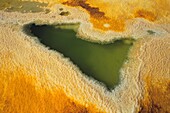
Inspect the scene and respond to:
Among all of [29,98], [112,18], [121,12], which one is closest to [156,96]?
[29,98]

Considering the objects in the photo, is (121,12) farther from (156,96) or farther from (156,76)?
(156,96)

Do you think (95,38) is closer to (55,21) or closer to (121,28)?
(121,28)

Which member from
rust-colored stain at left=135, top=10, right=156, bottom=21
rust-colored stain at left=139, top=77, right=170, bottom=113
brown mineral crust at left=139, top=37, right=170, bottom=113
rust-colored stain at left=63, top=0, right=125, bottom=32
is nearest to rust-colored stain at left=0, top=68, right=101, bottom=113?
rust-colored stain at left=139, top=77, right=170, bottom=113

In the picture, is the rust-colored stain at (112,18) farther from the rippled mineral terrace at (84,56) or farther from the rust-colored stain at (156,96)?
the rust-colored stain at (156,96)

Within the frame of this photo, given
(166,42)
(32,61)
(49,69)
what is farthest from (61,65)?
(166,42)

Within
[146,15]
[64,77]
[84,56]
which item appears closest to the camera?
[64,77]

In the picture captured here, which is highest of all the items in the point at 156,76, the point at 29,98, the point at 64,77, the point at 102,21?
the point at 64,77

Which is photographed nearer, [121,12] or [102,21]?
[102,21]

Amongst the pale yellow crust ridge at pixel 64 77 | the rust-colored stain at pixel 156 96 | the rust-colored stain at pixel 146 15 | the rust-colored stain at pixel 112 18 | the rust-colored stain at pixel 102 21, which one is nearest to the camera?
the rust-colored stain at pixel 156 96

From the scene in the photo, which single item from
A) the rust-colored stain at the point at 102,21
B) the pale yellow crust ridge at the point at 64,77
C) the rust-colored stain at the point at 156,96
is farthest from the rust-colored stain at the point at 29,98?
Answer: the rust-colored stain at the point at 102,21
